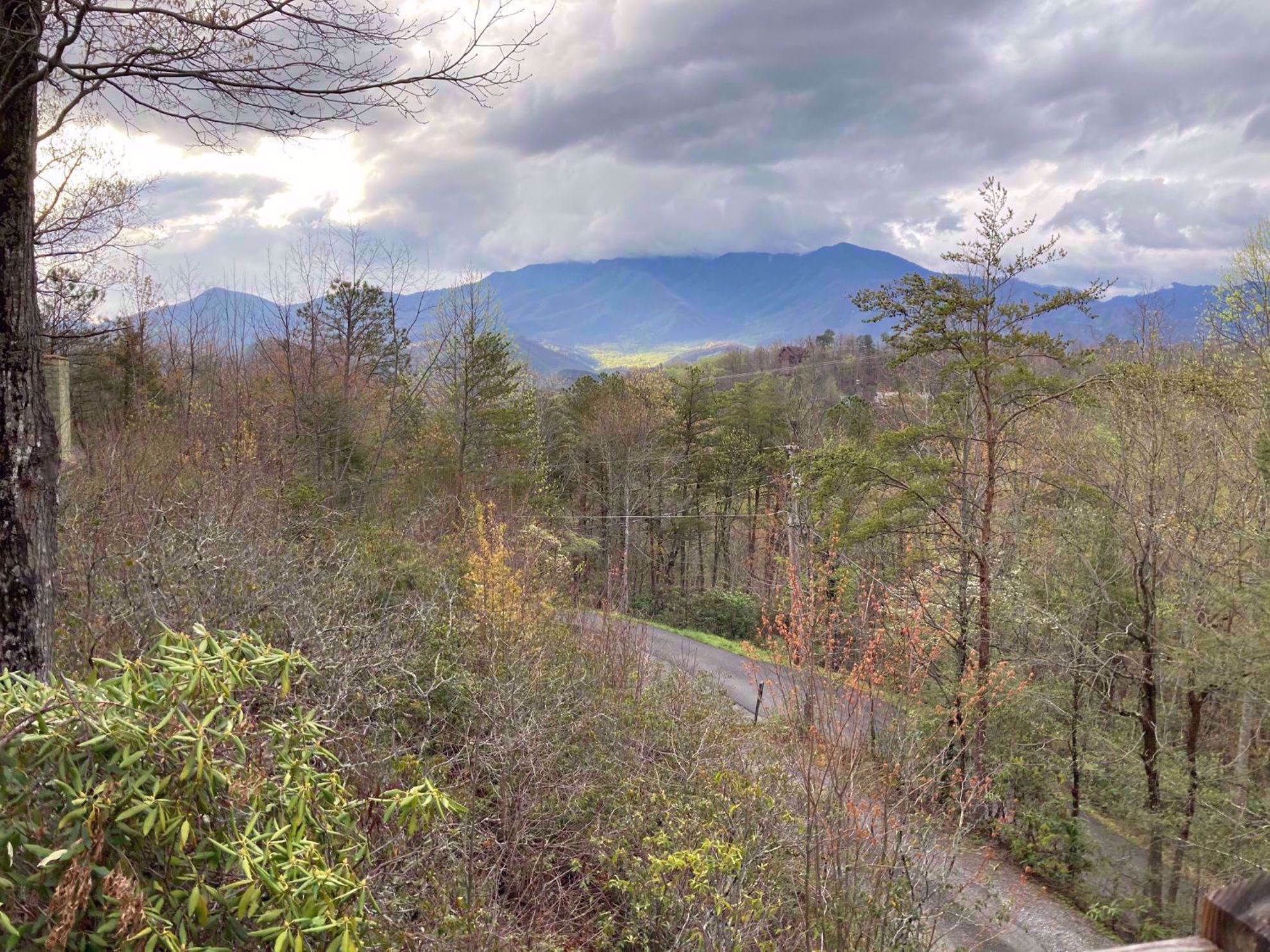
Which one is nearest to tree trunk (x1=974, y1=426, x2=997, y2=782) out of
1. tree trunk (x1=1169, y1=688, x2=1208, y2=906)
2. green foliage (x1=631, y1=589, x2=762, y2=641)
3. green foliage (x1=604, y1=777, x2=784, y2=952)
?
tree trunk (x1=1169, y1=688, x2=1208, y2=906)

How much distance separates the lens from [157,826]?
1.57 metres

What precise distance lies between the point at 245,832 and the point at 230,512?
6.83 metres

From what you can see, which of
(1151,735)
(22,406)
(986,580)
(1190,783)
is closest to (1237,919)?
(22,406)

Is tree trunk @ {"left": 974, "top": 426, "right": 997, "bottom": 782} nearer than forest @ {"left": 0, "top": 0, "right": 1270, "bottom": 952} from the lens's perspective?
No

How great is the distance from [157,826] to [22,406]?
10.0 ft

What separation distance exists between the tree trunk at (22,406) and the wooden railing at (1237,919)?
4.40 m

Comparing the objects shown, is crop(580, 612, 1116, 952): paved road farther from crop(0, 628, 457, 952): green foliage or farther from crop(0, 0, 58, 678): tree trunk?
crop(0, 628, 457, 952): green foliage

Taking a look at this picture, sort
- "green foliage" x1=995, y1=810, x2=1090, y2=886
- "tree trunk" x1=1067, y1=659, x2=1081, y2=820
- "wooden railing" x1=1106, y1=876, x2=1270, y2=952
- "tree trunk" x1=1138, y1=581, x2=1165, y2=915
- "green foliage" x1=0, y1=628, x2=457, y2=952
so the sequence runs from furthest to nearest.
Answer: "tree trunk" x1=1067, y1=659, x2=1081, y2=820 → "green foliage" x1=995, y1=810, x2=1090, y2=886 → "tree trunk" x1=1138, y1=581, x2=1165, y2=915 → "green foliage" x1=0, y1=628, x2=457, y2=952 → "wooden railing" x1=1106, y1=876, x2=1270, y2=952

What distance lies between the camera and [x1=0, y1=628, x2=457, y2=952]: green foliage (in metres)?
1.50

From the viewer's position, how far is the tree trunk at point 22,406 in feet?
11.7

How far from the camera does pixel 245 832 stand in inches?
66.7

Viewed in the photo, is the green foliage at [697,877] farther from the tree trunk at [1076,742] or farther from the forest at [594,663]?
the tree trunk at [1076,742]

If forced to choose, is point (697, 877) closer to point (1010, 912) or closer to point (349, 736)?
point (349, 736)

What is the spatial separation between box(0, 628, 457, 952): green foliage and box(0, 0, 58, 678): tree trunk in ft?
7.27
